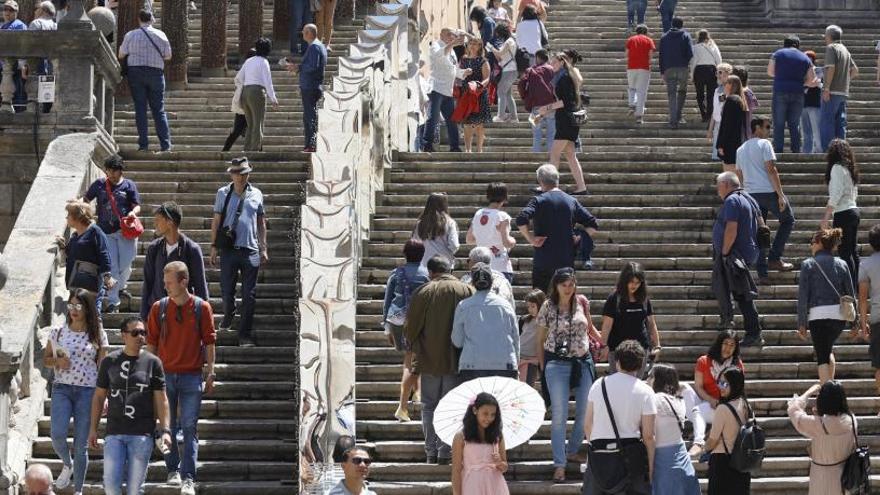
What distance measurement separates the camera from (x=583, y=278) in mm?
18656

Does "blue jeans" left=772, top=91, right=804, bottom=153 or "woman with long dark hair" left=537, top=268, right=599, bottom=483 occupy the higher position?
"blue jeans" left=772, top=91, right=804, bottom=153

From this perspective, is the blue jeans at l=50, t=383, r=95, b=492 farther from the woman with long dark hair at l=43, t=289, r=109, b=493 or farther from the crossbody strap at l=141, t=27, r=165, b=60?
the crossbody strap at l=141, t=27, r=165, b=60

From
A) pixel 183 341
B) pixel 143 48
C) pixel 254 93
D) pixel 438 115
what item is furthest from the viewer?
pixel 438 115

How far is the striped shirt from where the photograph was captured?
22266 millimetres

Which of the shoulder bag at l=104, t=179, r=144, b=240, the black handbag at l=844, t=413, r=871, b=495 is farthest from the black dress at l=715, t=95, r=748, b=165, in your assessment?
the black handbag at l=844, t=413, r=871, b=495

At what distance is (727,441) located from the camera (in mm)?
14867

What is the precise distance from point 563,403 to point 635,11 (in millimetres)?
15840

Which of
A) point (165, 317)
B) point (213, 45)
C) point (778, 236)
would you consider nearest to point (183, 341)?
point (165, 317)

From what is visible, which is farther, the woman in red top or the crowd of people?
the woman in red top

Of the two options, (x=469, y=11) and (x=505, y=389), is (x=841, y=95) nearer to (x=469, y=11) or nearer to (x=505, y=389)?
(x=469, y=11)

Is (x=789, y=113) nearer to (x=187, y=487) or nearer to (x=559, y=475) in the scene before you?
(x=559, y=475)

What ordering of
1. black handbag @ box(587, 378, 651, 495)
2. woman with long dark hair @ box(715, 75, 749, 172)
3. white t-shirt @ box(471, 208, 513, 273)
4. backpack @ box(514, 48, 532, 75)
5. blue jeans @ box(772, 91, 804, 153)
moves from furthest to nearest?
1. backpack @ box(514, 48, 532, 75)
2. blue jeans @ box(772, 91, 804, 153)
3. woman with long dark hair @ box(715, 75, 749, 172)
4. white t-shirt @ box(471, 208, 513, 273)
5. black handbag @ box(587, 378, 651, 495)

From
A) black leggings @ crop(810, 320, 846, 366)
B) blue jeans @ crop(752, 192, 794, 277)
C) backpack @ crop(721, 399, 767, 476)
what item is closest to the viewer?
backpack @ crop(721, 399, 767, 476)

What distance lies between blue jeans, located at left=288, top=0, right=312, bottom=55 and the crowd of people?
9.87 meters
